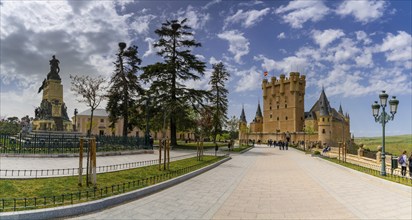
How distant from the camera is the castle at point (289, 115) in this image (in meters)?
80.6

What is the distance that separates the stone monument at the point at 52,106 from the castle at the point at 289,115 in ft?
181

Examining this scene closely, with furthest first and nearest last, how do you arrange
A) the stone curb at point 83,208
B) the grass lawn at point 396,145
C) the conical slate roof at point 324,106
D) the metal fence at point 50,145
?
1. the conical slate roof at point 324,106
2. the grass lawn at point 396,145
3. the metal fence at point 50,145
4. the stone curb at point 83,208

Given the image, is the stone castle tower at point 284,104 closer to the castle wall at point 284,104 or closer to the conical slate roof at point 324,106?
the castle wall at point 284,104

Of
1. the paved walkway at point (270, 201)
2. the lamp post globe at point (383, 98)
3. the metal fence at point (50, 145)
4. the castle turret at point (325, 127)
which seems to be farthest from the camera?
the castle turret at point (325, 127)

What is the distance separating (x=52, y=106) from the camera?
30594 mm

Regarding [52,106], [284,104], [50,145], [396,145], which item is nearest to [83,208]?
[50,145]

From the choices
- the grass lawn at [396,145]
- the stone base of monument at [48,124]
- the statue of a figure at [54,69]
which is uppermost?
the statue of a figure at [54,69]

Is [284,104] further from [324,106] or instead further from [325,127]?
[325,127]

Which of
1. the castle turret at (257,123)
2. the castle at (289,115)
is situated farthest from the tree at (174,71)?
the castle turret at (257,123)

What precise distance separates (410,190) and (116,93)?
3570cm

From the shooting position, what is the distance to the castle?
Answer: 8062 centimetres

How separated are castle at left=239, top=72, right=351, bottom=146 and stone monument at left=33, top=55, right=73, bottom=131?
55.0 m

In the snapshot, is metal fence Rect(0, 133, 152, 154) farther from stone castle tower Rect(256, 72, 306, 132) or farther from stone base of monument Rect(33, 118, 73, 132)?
stone castle tower Rect(256, 72, 306, 132)

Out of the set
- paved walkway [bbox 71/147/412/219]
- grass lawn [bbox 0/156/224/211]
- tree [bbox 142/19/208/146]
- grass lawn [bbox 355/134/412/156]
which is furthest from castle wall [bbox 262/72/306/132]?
grass lawn [bbox 0/156/224/211]
